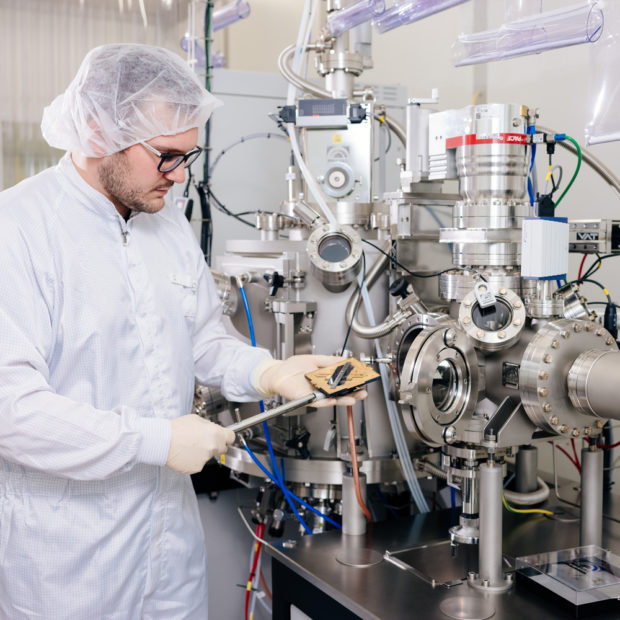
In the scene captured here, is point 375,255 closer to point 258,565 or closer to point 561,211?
point 561,211

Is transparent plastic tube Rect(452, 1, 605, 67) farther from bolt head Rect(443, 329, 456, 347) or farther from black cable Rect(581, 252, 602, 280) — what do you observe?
bolt head Rect(443, 329, 456, 347)

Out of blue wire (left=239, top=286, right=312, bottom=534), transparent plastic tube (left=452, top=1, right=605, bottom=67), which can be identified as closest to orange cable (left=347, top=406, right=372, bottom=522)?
blue wire (left=239, top=286, right=312, bottom=534)

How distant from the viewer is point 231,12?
9.42ft

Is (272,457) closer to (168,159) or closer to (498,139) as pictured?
(168,159)

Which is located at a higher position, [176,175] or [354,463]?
[176,175]

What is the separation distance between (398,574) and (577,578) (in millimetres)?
278

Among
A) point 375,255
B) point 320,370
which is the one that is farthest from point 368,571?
point 375,255

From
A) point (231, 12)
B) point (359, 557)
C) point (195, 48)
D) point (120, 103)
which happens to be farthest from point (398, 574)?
point (231, 12)

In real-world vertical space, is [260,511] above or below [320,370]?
below

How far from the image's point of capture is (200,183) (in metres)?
2.26

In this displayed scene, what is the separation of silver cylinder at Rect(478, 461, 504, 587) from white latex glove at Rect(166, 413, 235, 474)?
0.41 metres

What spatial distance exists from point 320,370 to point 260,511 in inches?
22.8

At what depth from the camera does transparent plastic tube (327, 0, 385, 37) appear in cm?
165

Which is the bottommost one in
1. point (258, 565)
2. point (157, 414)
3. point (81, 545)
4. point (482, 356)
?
point (258, 565)
